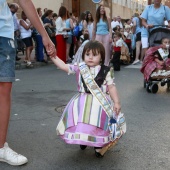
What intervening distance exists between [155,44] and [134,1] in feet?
135

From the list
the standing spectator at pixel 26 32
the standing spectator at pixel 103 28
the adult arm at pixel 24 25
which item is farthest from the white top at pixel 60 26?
the standing spectator at pixel 103 28

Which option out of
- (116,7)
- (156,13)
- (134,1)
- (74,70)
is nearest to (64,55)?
(156,13)

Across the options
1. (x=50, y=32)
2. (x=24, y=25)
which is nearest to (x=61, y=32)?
(x=50, y=32)

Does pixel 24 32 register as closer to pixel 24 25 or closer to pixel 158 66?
pixel 24 25

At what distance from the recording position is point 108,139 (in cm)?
316

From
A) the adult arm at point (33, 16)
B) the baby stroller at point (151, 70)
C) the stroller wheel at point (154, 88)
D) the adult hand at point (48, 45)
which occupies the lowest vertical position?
the stroller wheel at point (154, 88)

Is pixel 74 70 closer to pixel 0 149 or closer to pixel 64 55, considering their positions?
pixel 0 149

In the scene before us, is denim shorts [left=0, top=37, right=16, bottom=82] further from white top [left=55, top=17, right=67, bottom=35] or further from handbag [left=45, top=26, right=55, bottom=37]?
handbag [left=45, top=26, right=55, bottom=37]

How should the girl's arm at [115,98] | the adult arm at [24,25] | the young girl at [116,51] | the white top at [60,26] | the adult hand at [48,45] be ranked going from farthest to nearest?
the white top at [60,26] < the adult arm at [24,25] < the young girl at [116,51] < the girl's arm at [115,98] < the adult hand at [48,45]

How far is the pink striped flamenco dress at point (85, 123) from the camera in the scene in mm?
3090

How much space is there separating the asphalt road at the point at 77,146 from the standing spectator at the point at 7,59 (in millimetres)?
105

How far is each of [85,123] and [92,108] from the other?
0.48 feet

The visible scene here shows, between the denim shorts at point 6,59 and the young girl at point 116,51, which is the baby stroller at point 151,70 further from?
the denim shorts at point 6,59

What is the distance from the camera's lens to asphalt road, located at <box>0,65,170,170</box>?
128 inches
